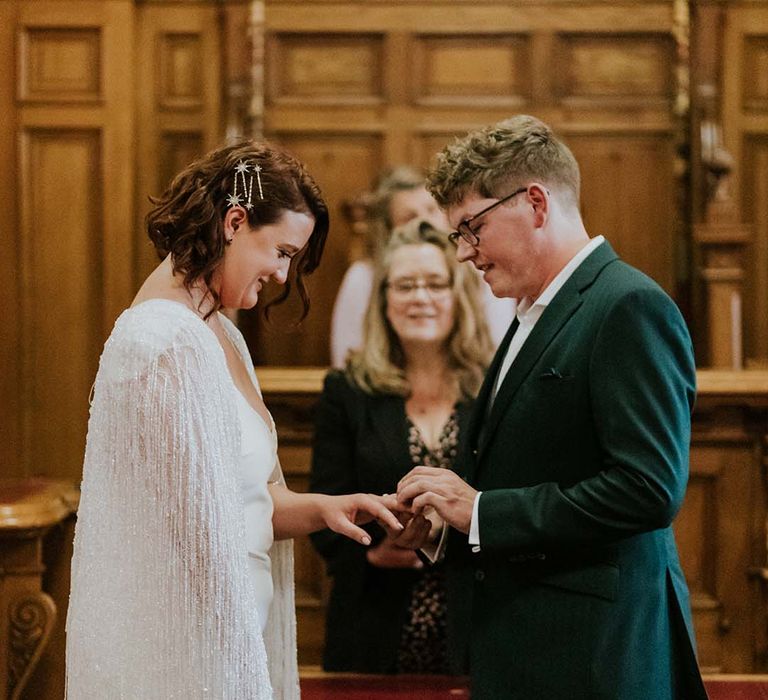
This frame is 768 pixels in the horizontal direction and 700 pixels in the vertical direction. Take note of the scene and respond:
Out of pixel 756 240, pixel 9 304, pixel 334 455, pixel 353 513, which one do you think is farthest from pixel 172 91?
pixel 353 513

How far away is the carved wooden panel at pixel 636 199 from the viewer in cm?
550

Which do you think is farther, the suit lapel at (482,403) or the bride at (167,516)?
the suit lapel at (482,403)

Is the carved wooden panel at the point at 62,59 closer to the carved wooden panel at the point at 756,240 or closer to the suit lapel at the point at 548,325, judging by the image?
the carved wooden panel at the point at 756,240

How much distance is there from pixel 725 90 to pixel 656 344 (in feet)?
12.6

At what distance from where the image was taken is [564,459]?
2.10 metres

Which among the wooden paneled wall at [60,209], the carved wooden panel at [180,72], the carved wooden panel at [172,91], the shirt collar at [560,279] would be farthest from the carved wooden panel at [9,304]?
the shirt collar at [560,279]

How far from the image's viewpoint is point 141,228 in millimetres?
5457

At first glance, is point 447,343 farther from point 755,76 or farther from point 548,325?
point 755,76

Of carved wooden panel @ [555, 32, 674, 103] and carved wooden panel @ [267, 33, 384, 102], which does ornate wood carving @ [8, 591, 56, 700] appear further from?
carved wooden panel @ [555, 32, 674, 103]

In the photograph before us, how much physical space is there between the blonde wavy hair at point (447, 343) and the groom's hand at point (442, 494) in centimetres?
90

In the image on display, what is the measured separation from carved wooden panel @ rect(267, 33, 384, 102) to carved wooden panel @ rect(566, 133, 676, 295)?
1.08 m

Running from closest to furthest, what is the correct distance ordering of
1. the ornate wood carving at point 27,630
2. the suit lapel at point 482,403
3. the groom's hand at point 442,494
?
the groom's hand at point 442,494
the suit lapel at point 482,403
the ornate wood carving at point 27,630

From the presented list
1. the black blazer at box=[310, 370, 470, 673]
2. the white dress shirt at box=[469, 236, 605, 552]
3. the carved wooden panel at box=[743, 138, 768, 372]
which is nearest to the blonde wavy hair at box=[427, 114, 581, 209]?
the white dress shirt at box=[469, 236, 605, 552]

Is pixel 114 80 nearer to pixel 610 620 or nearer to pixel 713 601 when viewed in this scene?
pixel 713 601
